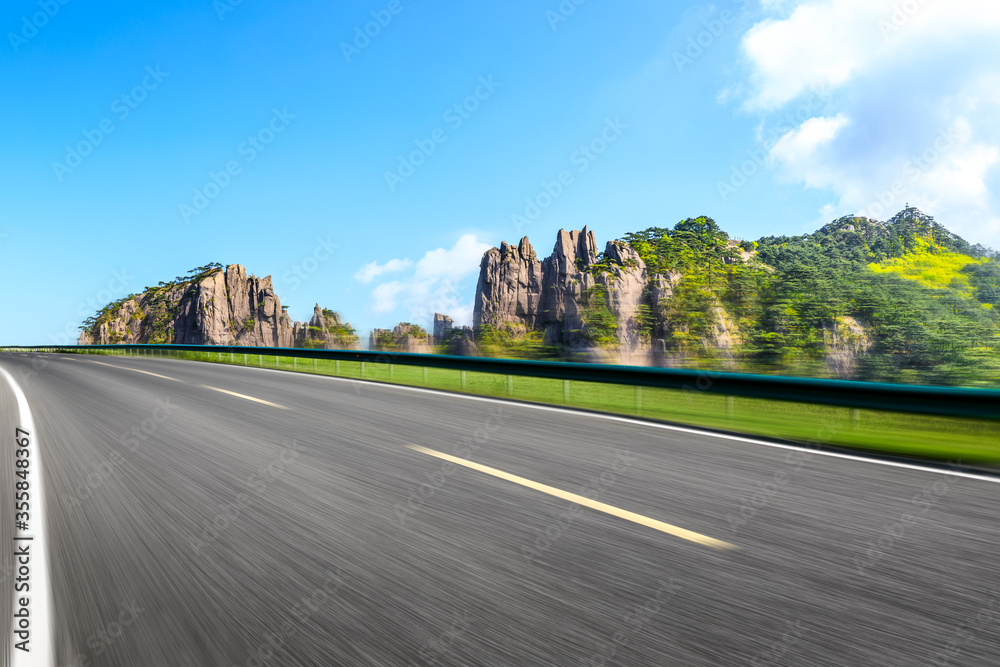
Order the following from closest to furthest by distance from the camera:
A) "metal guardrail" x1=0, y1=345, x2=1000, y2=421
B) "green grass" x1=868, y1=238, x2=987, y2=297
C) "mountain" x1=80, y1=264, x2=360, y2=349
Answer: "metal guardrail" x1=0, y1=345, x2=1000, y2=421 → "green grass" x1=868, y1=238, x2=987, y2=297 → "mountain" x1=80, y1=264, x2=360, y2=349

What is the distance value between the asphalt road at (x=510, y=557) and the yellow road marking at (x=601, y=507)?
4 cm

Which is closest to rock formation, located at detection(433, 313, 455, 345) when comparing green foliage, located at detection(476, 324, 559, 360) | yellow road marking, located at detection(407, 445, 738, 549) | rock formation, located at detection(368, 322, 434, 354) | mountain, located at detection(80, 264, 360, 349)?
rock formation, located at detection(368, 322, 434, 354)

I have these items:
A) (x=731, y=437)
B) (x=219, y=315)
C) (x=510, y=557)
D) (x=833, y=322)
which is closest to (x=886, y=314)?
(x=833, y=322)

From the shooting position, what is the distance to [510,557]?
3318 mm

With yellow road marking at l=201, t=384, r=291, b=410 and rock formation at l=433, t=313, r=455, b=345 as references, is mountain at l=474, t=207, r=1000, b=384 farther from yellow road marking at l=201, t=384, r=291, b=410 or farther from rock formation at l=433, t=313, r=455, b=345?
yellow road marking at l=201, t=384, r=291, b=410

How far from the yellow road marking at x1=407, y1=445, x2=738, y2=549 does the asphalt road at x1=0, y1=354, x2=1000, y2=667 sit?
37mm

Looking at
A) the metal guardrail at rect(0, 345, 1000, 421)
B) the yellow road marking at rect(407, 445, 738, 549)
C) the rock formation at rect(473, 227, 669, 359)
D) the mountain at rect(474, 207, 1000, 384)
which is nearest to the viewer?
the yellow road marking at rect(407, 445, 738, 549)

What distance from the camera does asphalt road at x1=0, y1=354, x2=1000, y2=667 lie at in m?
2.43

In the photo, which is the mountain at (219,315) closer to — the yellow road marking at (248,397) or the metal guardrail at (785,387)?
the yellow road marking at (248,397)

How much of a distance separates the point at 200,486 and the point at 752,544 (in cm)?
447

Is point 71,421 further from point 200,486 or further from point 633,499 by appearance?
point 633,499

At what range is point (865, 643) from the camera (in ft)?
7.81

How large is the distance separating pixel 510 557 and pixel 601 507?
1.12 m

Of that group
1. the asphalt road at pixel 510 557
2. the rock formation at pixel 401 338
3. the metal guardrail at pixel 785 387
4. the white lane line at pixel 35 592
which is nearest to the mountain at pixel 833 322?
the rock formation at pixel 401 338
